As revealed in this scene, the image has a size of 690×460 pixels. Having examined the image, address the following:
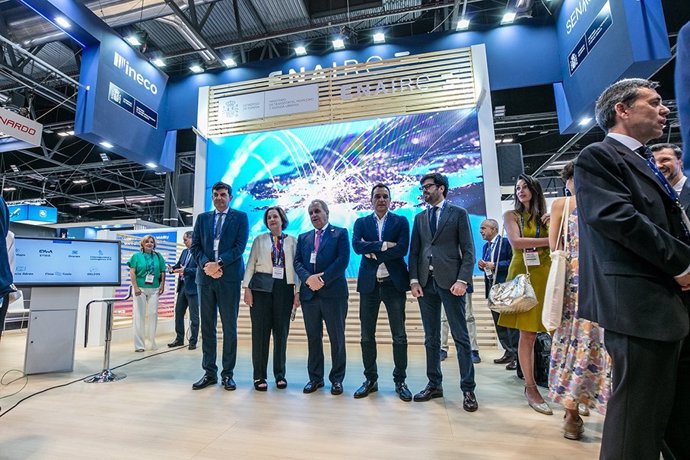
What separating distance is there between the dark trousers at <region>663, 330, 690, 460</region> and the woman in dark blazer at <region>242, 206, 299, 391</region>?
2517 millimetres

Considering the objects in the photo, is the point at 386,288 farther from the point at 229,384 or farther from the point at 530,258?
the point at 229,384

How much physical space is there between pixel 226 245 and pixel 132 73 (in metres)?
5.39

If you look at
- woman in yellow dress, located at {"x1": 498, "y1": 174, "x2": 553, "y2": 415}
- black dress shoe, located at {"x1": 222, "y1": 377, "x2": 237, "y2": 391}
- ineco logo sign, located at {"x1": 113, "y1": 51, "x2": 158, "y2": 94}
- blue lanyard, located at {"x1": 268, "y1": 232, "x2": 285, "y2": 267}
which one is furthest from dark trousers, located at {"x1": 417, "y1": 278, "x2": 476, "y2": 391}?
ineco logo sign, located at {"x1": 113, "y1": 51, "x2": 158, "y2": 94}

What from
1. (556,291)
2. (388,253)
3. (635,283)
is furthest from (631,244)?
(388,253)

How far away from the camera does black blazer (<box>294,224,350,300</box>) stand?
304 cm

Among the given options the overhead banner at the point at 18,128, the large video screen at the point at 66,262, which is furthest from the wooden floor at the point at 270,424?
the overhead banner at the point at 18,128

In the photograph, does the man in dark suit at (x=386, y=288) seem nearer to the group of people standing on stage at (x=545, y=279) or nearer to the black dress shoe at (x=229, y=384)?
the group of people standing on stage at (x=545, y=279)

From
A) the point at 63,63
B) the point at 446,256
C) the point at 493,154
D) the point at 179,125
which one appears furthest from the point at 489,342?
the point at 63,63

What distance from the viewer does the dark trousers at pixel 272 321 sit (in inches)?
124

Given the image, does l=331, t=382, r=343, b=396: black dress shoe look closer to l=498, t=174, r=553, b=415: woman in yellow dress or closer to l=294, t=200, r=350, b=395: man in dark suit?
l=294, t=200, r=350, b=395: man in dark suit

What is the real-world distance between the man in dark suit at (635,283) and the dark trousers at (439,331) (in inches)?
53.3

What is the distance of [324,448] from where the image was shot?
191 centimetres

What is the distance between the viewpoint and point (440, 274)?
8.65 ft

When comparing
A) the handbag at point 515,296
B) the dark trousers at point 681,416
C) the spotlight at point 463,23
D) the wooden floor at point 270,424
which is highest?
the spotlight at point 463,23
